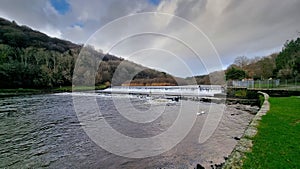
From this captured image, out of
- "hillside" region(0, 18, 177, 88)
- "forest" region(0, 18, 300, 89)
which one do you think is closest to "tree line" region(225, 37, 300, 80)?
"forest" region(0, 18, 300, 89)

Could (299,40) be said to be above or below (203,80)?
above

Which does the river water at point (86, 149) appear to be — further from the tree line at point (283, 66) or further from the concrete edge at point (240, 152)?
the tree line at point (283, 66)

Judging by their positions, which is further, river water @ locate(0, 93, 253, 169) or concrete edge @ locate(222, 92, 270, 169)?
river water @ locate(0, 93, 253, 169)

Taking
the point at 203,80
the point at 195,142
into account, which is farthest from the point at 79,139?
the point at 203,80

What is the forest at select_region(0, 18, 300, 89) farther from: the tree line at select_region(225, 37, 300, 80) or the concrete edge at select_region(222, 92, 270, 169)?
the concrete edge at select_region(222, 92, 270, 169)

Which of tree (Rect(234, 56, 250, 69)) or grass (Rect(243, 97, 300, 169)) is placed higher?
tree (Rect(234, 56, 250, 69))

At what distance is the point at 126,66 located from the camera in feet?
229

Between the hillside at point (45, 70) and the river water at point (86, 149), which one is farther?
the hillside at point (45, 70)

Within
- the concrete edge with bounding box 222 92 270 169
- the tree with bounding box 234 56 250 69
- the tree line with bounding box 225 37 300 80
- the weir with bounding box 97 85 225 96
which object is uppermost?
the tree with bounding box 234 56 250 69

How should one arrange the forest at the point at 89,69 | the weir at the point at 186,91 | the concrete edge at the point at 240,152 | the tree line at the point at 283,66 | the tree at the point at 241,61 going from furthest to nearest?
the tree at the point at 241,61, the forest at the point at 89,69, the tree line at the point at 283,66, the weir at the point at 186,91, the concrete edge at the point at 240,152

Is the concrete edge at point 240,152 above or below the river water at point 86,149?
above

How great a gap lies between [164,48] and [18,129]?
59.9 feet

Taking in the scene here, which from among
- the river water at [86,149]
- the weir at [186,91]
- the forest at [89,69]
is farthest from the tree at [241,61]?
the river water at [86,149]

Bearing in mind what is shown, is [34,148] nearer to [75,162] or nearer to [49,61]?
[75,162]
